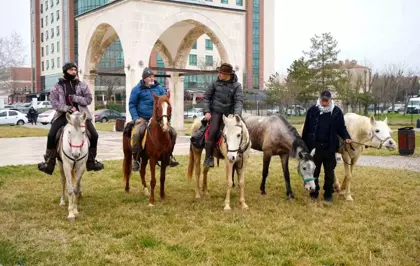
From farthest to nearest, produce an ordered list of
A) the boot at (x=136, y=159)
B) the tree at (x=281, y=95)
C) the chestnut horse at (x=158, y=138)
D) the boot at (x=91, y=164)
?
the tree at (x=281, y=95) → the boot at (x=136, y=159) → the boot at (x=91, y=164) → the chestnut horse at (x=158, y=138)

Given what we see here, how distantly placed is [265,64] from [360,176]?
231 feet

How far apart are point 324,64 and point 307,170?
38.5m

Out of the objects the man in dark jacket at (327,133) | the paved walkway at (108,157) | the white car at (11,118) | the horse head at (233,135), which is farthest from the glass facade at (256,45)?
the horse head at (233,135)

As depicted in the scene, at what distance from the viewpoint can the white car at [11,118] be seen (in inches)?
1379

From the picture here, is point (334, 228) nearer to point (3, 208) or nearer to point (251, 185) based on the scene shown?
point (251, 185)

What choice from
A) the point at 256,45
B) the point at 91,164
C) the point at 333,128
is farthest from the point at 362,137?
the point at 256,45

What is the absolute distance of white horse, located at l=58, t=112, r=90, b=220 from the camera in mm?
6379

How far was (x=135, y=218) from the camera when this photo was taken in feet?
21.8

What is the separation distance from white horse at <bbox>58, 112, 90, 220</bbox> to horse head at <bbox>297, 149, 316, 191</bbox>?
11.6 ft

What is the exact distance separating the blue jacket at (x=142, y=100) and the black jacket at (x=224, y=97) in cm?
91

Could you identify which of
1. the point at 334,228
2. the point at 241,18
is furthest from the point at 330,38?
the point at 334,228

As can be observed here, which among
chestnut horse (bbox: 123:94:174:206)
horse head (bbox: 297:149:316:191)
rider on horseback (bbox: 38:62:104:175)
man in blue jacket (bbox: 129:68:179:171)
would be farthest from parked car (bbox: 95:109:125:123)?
horse head (bbox: 297:149:316:191)

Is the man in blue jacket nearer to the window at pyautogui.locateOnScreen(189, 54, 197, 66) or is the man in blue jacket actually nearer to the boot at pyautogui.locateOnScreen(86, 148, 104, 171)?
the boot at pyautogui.locateOnScreen(86, 148, 104, 171)

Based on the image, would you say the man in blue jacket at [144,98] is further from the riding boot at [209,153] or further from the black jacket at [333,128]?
the black jacket at [333,128]
